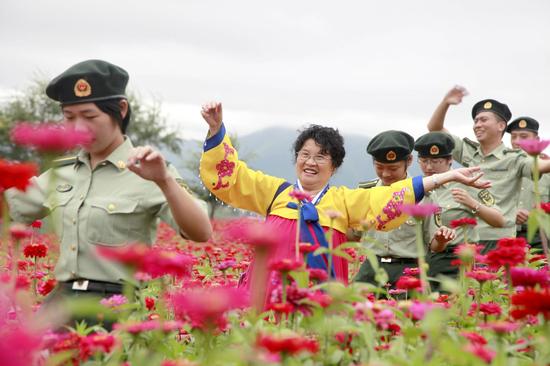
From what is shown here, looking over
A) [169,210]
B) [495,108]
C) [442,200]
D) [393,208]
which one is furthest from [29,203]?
[495,108]

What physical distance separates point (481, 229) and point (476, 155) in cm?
68

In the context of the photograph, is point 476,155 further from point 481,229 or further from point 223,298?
point 223,298

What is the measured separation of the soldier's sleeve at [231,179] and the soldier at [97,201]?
957 millimetres

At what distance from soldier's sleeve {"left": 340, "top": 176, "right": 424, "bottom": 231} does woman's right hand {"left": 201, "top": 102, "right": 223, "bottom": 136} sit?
0.69m

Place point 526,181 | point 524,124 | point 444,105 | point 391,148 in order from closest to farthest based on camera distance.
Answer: point 391,148
point 444,105
point 526,181
point 524,124

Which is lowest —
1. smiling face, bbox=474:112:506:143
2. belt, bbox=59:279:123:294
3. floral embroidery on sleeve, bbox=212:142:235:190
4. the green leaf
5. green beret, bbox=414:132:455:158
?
belt, bbox=59:279:123:294

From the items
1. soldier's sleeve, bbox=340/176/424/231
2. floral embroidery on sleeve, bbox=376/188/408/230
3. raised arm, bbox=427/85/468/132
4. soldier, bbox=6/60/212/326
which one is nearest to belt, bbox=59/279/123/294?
soldier, bbox=6/60/212/326

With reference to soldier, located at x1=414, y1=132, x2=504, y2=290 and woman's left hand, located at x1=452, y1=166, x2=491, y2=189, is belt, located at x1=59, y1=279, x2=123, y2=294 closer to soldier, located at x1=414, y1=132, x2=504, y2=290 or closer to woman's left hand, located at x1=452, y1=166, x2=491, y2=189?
woman's left hand, located at x1=452, y1=166, x2=491, y2=189

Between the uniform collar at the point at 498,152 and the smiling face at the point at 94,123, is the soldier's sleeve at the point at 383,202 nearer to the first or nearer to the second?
the smiling face at the point at 94,123

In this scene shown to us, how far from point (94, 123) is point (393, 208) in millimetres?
1490

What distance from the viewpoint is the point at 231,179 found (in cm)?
350

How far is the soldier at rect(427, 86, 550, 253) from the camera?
532cm

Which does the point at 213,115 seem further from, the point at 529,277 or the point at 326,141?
the point at 529,277

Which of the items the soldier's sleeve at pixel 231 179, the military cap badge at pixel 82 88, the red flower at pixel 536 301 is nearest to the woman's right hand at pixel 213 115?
the soldier's sleeve at pixel 231 179
